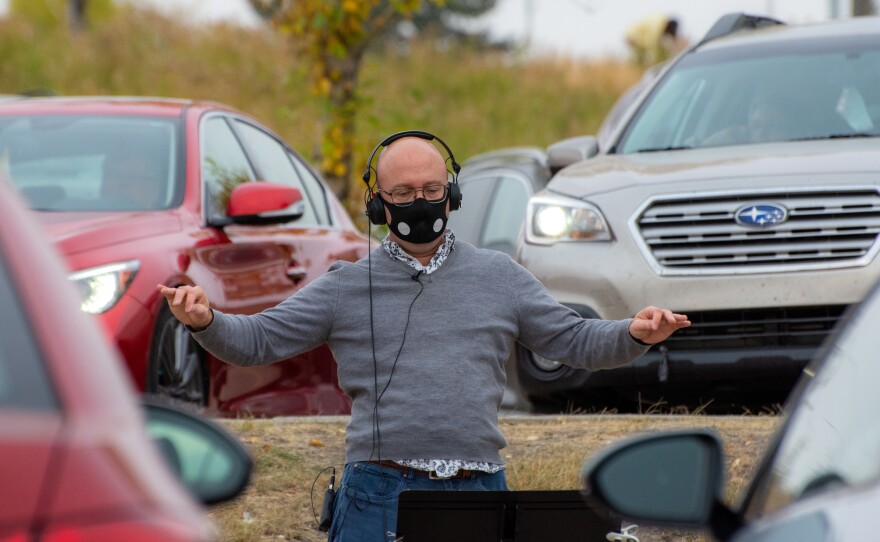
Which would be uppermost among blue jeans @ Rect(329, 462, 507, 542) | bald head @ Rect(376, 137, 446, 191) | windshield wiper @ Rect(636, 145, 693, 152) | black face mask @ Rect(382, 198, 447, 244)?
bald head @ Rect(376, 137, 446, 191)

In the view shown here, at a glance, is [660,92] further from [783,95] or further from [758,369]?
[758,369]

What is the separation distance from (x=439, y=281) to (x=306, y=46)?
1037 cm

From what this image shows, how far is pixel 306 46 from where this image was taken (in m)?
14.5

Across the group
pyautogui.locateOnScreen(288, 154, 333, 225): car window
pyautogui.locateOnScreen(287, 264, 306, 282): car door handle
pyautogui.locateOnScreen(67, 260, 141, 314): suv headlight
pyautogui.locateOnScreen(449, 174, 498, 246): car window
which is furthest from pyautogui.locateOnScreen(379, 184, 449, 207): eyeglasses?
pyautogui.locateOnScreen(449, 174, 498, 246): car window

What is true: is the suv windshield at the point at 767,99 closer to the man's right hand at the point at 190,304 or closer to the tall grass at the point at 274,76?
the man's right hand at the point at 190,304

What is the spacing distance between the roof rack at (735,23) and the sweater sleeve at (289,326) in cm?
503

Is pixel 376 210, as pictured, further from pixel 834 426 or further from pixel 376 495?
pixel 834 426

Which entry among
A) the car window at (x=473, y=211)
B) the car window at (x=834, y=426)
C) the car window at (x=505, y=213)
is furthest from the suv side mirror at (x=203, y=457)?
the car window at (x=473, y=211)

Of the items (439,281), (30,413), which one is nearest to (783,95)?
(439,281)

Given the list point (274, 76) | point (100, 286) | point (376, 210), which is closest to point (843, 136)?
point (100, 286)

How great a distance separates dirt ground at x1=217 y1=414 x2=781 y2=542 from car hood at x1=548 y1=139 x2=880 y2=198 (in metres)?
1.00

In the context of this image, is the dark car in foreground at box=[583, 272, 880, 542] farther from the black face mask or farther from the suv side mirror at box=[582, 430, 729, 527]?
the black face mask

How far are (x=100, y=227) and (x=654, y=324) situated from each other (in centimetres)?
279

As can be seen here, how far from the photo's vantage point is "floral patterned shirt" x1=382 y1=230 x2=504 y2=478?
4277mm
